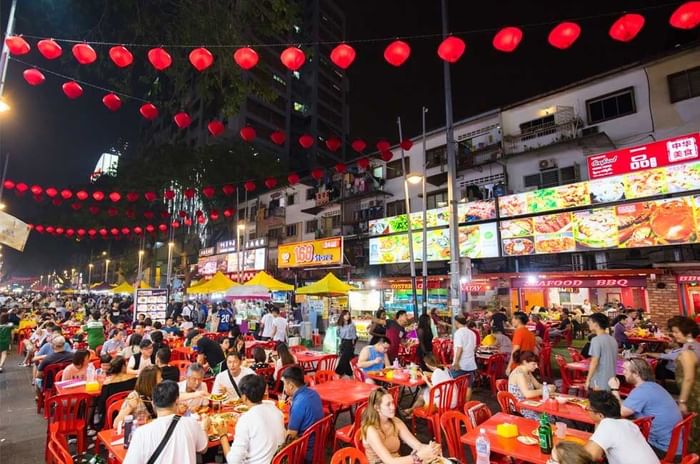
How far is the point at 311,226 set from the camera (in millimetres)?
29891

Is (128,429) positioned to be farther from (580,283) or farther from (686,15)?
(580,283)

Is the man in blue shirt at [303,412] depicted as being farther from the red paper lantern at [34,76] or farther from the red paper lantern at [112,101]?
the red paper lantern at [34,76]

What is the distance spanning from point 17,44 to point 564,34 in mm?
9375

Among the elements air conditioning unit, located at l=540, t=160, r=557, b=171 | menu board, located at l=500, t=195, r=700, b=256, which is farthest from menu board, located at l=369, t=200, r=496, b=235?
air conditioning unit, located at l=540, t=160, r=557, b=171

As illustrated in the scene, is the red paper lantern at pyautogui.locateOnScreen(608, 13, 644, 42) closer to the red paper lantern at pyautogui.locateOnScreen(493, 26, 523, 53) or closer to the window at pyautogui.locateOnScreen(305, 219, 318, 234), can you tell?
the red paper lantern at pyautogui.locateOnScreen(493, 26, 523, 53)

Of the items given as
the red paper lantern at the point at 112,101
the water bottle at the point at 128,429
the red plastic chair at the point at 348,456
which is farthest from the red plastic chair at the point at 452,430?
the red paper lantern at the point at 112,101

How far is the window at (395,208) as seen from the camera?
24236mm

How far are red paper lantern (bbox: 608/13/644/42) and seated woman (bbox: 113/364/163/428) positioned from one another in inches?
344

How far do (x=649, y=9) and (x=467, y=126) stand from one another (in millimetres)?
16745

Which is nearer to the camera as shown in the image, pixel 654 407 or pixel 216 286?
pixel 654 407

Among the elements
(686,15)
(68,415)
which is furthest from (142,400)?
(686,15)

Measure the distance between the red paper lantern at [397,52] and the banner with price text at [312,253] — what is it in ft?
56.6

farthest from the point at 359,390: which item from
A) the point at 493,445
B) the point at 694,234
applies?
the point at 694,234

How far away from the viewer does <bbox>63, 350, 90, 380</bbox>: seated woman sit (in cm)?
712
